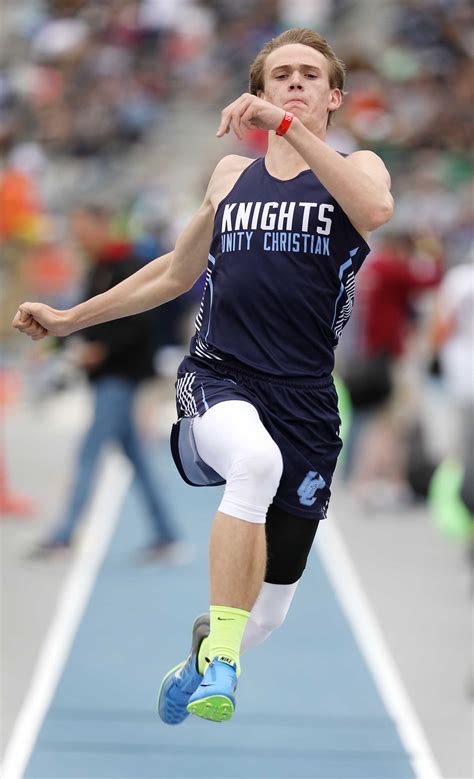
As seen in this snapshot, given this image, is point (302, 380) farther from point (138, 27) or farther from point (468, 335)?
point (138, 27)

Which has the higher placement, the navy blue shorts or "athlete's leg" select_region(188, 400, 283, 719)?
the navy blue shorts

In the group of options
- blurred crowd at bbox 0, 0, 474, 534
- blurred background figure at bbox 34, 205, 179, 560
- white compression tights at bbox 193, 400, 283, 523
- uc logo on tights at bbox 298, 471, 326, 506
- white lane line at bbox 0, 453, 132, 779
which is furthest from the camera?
blurred crowd at bbox 0, 0, 474, 534

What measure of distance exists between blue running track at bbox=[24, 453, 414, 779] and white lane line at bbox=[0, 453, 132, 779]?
6 centimetres

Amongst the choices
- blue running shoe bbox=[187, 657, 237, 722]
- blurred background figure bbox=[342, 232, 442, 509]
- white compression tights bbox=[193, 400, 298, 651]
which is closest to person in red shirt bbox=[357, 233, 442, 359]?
blurred background figure bbox=[342, 232, 442, 509]

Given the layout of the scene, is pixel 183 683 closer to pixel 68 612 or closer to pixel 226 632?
pixel 226 632

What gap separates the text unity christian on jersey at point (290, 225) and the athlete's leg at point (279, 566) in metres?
0.89

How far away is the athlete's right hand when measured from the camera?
16.9 feet

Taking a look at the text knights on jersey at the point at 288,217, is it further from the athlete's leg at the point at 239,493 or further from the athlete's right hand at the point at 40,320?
the athlete's right hand at the point at 40,320

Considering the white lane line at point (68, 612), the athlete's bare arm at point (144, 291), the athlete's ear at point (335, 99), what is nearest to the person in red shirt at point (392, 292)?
the white lane line at point (68, 612)

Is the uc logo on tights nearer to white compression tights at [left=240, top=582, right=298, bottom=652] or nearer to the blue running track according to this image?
white compression tights at [left=240, top=582, right=298, bottom=652]

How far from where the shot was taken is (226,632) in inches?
185

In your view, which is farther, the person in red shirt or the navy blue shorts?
the person in red shirt

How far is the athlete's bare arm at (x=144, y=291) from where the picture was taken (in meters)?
5.14

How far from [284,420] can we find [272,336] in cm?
27
